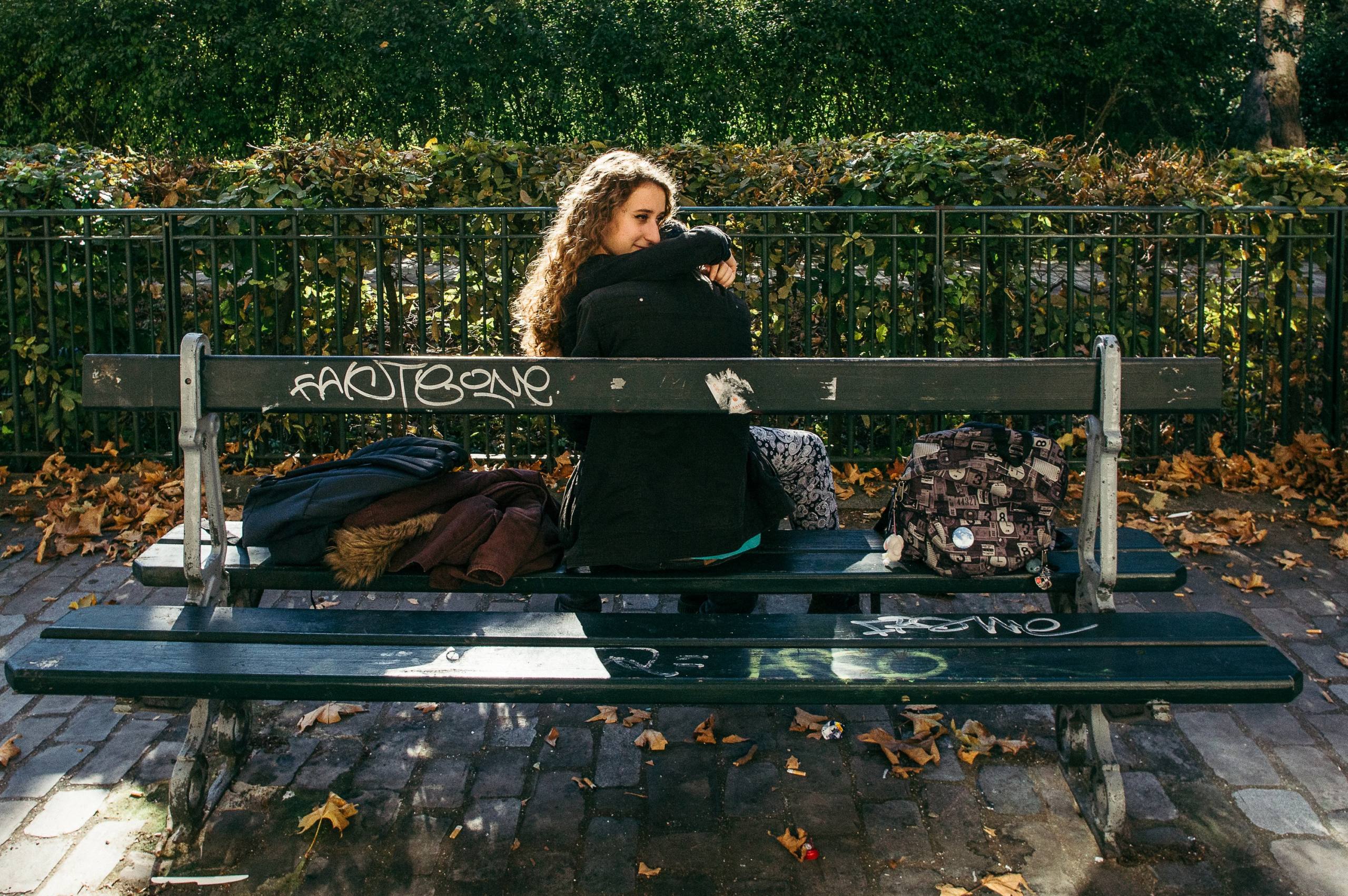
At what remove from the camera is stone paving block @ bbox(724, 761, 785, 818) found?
10.5 feet

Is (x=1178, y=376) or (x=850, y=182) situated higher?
(x=850, y=182)

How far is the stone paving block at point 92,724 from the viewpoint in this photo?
363 cm

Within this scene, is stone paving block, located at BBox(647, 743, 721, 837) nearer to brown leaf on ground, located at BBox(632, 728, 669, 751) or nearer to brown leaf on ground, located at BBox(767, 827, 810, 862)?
brown leaf on ground, located at BBox(632, 728, 669, 751)

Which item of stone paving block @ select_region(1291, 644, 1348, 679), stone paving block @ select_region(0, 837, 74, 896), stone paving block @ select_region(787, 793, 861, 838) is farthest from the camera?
stone paving block @ select_region(1291, 644, 1348, 679)

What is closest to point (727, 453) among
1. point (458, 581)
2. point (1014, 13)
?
point (458, 581)

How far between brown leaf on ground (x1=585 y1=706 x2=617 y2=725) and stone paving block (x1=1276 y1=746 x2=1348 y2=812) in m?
1.92

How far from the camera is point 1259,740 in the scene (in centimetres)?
357

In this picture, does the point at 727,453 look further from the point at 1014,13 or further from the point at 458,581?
the point at 1014,13

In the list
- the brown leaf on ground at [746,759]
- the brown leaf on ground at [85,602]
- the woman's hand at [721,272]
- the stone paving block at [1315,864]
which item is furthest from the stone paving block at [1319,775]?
the brown leaf on ground at [85,602]

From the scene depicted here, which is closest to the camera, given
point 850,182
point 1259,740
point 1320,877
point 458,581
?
point 1320,877

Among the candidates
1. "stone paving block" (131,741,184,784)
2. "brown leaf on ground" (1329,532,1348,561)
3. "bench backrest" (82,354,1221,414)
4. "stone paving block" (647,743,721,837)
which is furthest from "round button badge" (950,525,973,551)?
"brown leaf on ground" (1329,532,1348,561)

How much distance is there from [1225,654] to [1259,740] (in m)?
0.86

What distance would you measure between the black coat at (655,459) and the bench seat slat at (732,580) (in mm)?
62

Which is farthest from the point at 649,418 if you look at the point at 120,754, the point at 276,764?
the point at 120,754
